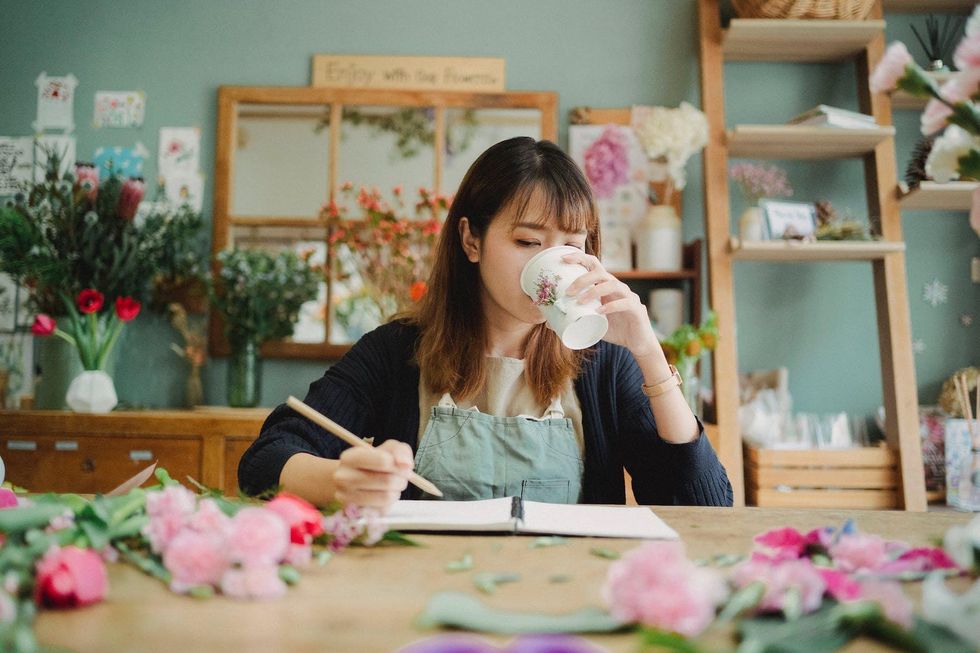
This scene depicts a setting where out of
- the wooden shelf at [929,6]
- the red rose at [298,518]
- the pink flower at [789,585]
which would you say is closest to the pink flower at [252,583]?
the red rose at [298,518]

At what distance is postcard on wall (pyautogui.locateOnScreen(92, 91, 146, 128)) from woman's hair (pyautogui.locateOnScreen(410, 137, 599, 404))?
200 cm

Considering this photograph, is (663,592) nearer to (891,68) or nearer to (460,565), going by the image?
(460,565)

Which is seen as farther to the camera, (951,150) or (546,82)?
(546,82)

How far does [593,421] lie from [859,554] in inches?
29.1

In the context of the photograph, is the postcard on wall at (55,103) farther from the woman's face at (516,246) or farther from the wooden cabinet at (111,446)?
the woman's face at (516,246)

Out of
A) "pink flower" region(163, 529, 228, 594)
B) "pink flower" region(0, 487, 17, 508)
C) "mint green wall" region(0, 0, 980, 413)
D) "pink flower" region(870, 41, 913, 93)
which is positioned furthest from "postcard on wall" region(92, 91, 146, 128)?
"pink flower" region(870, 41, 913, 93)

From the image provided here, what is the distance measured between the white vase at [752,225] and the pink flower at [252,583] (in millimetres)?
2228

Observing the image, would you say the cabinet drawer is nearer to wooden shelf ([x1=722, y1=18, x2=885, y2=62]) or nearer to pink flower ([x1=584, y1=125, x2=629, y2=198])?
pink flower ([x1=584, y1=125, x2=629, y2=198])

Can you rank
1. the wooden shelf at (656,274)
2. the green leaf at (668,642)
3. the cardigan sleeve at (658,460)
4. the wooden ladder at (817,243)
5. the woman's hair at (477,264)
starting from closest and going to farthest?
the green leaf at (668,642)
the cardigan sleeve at (658,460)
the woman's hair at (477,264)
the wooden ladder at (817,243)
the wooden shelf at (656,274)

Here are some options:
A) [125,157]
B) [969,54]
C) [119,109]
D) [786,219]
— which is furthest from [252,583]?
[119,109]

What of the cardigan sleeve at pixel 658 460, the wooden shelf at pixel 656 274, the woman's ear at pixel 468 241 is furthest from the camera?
the wooden shelf at pixel 656 274

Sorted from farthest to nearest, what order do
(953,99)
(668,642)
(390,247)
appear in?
(390,247), (953,99), (668,642)

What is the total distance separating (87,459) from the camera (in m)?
2.25

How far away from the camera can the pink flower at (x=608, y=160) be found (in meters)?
2.56
